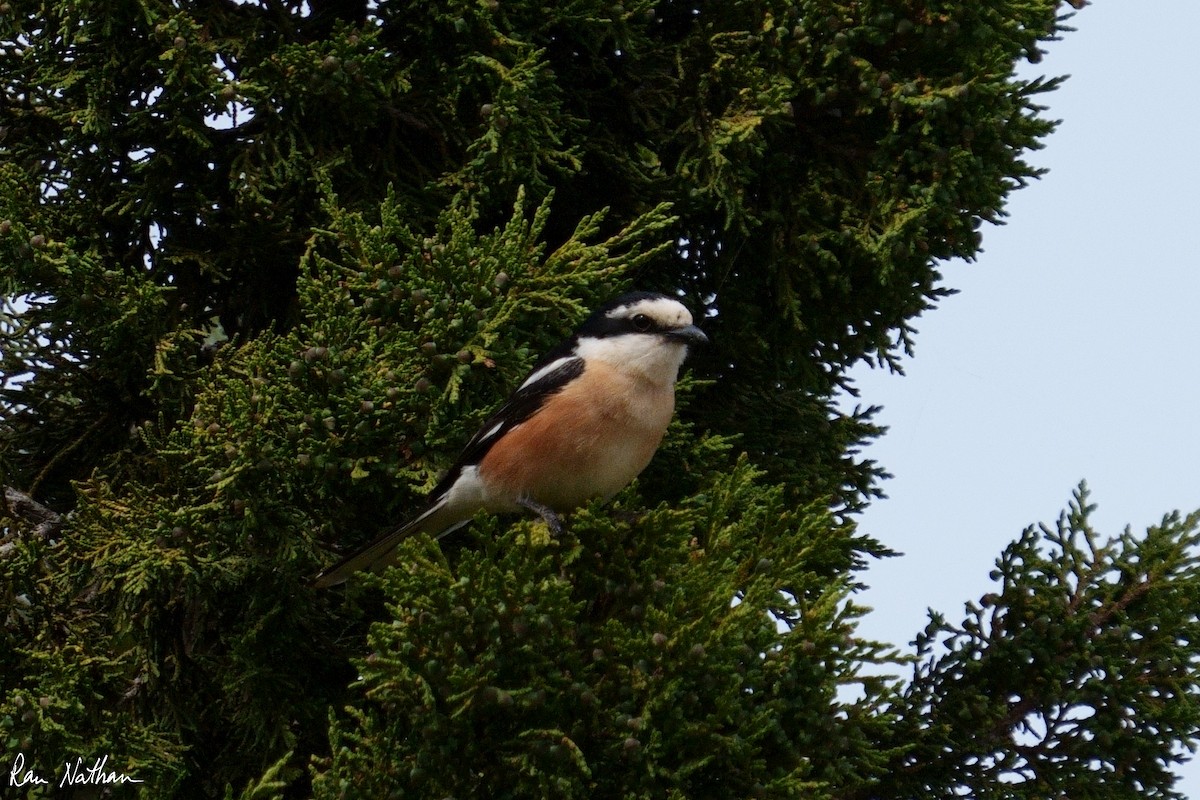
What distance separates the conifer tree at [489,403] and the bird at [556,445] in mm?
116

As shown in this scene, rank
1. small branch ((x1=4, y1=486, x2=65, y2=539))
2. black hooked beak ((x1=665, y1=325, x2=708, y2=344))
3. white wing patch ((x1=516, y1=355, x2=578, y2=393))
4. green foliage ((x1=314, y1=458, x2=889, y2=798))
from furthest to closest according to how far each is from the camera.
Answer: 1. small branch ((x1=4, y1=486, x2=65, y2=539))
2. black hooked beak ((x1=665, y1=325, x2=708, y2=344))
3. white wing patch ((x1=516, y1=355, x2=578, y2=393))
4. green foliage ((x1=314, y1=458, x2=889, y2=798))

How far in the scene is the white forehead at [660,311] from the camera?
5.16 metres

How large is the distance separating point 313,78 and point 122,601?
6.49 ft

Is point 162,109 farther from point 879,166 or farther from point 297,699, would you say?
point 879,166

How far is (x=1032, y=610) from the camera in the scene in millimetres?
5250

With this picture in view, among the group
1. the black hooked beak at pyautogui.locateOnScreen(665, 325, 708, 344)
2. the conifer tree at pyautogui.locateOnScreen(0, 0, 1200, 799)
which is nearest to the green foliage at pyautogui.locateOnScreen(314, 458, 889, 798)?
the conifer tree at pyautogui.locateOnScreen(0, 0, 1200, 799)

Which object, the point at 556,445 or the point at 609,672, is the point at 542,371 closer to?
the point at 556,445

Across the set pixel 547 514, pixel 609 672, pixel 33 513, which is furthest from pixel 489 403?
pixel 33 513

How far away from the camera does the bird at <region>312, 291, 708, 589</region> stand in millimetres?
4902

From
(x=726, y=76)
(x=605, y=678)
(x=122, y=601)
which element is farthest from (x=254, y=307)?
(x=605, y=678)

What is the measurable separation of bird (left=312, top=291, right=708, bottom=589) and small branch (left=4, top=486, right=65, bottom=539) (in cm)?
113

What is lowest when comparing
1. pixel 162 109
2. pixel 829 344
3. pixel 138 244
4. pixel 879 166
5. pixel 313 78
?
pixel 138 244

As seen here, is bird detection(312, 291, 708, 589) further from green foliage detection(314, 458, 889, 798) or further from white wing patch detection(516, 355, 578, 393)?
green foliage detection(314, 458, 889, 798)

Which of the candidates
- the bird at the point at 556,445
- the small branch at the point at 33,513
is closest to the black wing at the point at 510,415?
the bird at the point at 556,445
